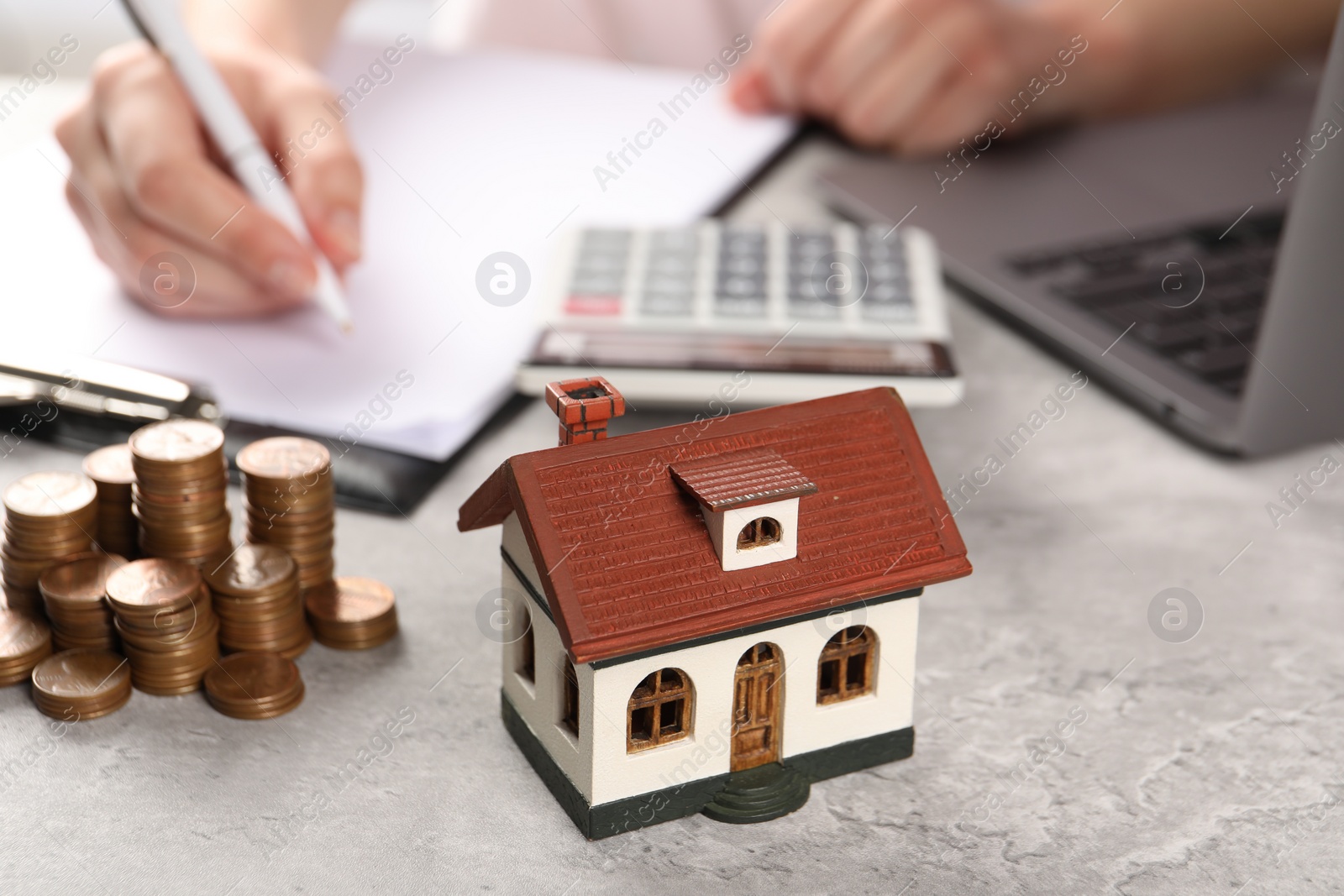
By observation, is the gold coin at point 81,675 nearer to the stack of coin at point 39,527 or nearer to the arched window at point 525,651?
the stack of coin at point 39,527

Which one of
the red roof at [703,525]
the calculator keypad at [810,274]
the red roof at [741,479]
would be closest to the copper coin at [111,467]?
the red roof at [703,525]

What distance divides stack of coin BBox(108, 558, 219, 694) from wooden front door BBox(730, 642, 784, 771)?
29 centimetres

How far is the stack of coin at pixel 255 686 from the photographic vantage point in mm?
652

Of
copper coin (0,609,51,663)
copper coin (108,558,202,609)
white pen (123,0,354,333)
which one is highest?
white pen (123,0,354,333)

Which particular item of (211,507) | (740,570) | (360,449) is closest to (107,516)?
(211,507)

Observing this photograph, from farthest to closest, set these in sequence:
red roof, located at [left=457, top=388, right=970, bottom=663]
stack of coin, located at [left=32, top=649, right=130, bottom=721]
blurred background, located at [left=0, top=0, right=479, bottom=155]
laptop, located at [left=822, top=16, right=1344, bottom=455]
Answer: blurred background, located at [left=0, top=0, right=479, bottom=155], laptop, located at [left=822, top=16, right=1344, bottom=455], stack of coin, located at [left=32, top=649, right=130, bottom=721], red roof, located at [left=457, top=388, right=970, bottom=663]

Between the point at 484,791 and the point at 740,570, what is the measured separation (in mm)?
172

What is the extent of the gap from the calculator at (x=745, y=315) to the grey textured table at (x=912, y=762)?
118 millimetres

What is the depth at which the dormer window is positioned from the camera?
1.79 feet

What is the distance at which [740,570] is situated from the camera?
1.85 ft

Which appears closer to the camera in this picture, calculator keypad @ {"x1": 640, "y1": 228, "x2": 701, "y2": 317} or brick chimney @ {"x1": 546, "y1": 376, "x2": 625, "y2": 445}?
brick chimney @ {"x1": 546, "y1": 376, "x2": 625, "y2": 445}

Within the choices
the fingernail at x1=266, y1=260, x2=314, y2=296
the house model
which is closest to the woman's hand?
the fingernail at x1=266, y1=260, x2=314, y2=296

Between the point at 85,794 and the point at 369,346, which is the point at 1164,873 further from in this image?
the point at 369,346

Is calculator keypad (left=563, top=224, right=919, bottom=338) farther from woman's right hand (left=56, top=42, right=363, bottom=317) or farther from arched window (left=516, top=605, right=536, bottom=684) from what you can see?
arched window (left=516, top=605, right=536, bottom=684)
